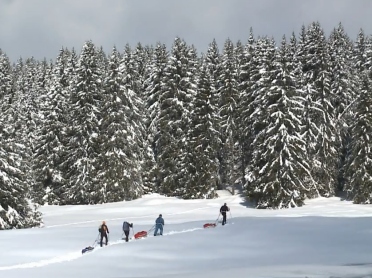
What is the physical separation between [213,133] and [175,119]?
5725 mm

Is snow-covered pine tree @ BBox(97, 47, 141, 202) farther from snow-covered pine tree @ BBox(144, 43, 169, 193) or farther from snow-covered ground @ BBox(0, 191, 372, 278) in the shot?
snow-covered ground @ BBox(0, 191, 372, 278)

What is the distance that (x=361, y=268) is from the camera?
12.2m

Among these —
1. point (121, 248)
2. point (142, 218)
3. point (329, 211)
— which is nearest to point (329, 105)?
point (329, 211)

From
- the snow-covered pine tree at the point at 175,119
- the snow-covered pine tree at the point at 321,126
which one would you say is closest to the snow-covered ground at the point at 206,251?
the snow-covered pine tree at the point at 175,119

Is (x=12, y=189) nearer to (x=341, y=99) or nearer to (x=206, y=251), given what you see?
(x=206, y=251)

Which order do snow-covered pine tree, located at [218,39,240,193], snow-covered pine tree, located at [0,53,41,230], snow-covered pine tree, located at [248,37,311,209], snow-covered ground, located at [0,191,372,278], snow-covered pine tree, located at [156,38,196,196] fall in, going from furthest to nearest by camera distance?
snow-covered pine tree, located at [218,39,240,193], snow-covered pine tree, located at [156,38,196,196], snow-covered pine tree, located at [248,37,311,209], snow-covered pine tree, located at [0,53,41,230], snow-covered ground, located at [0,191,372,278]

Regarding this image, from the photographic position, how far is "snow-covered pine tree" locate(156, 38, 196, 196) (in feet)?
166

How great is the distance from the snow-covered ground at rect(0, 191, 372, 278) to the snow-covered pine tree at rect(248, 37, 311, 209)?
36.2ft

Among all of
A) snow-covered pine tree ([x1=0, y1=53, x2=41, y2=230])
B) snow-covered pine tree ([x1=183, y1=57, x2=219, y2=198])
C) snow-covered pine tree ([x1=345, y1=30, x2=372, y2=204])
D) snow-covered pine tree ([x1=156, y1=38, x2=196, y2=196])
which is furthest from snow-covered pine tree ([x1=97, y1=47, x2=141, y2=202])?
snow-covered pine tree ([x1=345, y1=30, x2=372, y2=204])

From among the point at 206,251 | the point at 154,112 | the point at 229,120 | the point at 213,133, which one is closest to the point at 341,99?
the point at 229,120

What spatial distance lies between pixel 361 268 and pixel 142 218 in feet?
94.5

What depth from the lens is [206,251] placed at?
23.1 m

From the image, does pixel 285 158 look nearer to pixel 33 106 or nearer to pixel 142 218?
pixel 142 218

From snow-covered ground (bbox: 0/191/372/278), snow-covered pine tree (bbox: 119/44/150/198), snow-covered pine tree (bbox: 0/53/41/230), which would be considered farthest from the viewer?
snow-covered pine tree (bbox: 119/44/150/198)
